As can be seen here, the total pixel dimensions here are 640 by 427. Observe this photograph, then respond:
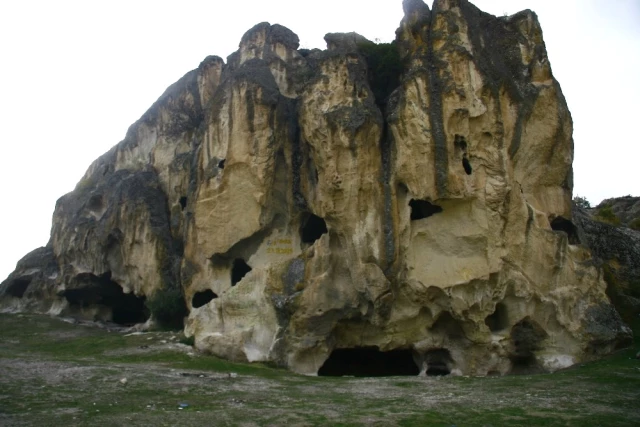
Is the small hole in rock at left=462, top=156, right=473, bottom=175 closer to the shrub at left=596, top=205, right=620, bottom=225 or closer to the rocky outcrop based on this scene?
the rocky outcrop

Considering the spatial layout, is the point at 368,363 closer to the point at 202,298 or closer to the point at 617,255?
the point at 202,298

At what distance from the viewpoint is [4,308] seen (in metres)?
36.9

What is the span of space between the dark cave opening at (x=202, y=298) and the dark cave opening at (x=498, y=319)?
1190 centimetres

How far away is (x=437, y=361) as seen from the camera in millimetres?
23266

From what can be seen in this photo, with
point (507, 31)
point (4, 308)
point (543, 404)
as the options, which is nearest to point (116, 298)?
point (4, 308)

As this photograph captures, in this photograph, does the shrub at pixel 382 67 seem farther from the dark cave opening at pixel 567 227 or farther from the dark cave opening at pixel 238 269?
the dark cave opening at pixel 238 269

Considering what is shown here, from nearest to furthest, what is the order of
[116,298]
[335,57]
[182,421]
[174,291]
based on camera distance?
[182,421], [335,57], [174,291], [116,298]

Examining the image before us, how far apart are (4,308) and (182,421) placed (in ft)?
102

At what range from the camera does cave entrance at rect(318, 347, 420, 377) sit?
25141 millimetres

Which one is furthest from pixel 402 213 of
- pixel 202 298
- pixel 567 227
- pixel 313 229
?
pixel 202 298

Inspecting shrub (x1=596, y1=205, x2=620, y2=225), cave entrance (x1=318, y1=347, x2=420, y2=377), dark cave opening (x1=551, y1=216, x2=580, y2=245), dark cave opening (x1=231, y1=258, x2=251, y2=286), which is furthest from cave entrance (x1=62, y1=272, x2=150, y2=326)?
shrub (x1=596, y1=205, x2=620, y2=225)

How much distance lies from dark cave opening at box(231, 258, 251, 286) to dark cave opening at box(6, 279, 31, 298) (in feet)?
Result: 59.5

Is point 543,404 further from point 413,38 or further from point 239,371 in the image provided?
point 413,38

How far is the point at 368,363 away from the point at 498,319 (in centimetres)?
603
